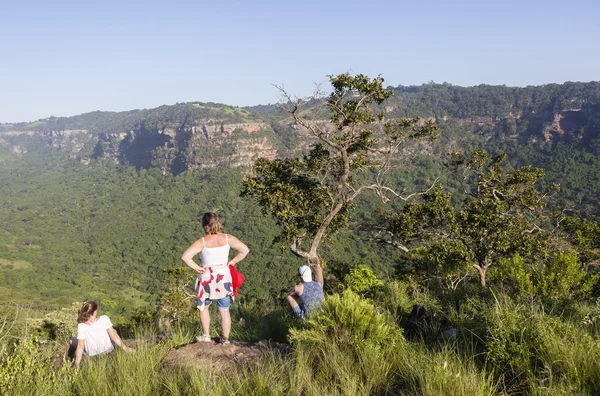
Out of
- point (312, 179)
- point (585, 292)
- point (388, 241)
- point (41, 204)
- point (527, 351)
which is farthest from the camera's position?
point (41, 204)

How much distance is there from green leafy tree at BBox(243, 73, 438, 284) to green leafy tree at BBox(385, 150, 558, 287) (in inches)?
104

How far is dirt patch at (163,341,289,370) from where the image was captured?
3.31 m

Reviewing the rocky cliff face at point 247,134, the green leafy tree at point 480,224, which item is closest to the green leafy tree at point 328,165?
the green leafy tree at point 480,224

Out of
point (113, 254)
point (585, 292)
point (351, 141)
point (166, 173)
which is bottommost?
point (113, 254)

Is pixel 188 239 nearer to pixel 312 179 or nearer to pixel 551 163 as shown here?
pixel 551 163

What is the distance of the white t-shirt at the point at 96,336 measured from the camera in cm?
414

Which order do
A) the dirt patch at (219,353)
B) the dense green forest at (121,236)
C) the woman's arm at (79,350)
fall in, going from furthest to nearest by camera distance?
1. the dense green forest at (121,236)
2. the woman's arm at (79,350)
3. the dirt patch at (219,353)

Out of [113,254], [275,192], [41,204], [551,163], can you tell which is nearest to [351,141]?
[275,192]

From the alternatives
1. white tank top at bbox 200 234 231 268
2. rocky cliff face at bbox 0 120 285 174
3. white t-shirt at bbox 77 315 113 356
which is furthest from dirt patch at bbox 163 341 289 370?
rocky cliff face at bbox 0 120 285 174

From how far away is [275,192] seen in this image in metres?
11.4

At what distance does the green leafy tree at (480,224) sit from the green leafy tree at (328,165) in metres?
2.64

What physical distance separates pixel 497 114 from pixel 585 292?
129042 mm

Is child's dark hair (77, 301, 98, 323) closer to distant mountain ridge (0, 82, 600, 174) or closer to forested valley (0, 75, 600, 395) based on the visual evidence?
forested valley (0, 75, 600, 395)

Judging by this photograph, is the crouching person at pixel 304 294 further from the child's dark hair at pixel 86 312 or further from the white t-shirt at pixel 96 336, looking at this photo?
the child's dark hair at pixel 86 312
